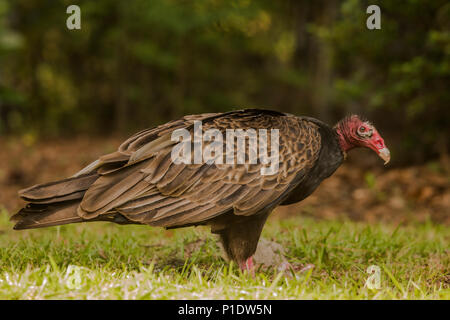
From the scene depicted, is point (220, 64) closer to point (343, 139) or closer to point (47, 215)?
point (343, 139)

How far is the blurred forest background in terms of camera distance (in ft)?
24.6

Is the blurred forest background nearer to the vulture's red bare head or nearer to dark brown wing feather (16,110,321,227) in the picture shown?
the vulture's red bare head

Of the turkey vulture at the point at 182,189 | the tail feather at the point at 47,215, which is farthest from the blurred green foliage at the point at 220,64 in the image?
the tail feather at the point at 47,215

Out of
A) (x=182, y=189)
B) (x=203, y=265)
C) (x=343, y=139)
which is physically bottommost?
(x=203, y=265)

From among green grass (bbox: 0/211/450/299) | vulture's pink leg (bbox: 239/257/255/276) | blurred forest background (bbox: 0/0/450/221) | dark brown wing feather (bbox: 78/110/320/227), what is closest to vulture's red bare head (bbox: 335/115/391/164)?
dark brown wing feather (bbox: 78/110/320/227)

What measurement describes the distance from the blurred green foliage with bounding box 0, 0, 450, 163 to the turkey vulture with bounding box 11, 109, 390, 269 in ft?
12.8

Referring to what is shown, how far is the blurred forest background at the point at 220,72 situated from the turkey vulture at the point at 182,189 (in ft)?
12.7

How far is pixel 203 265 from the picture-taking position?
4012mm

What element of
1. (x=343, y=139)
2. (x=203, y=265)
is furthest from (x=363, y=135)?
(x=203, y=265)

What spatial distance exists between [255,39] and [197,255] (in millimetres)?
10300

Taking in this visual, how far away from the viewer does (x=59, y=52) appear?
1455 cm

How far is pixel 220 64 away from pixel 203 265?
10904mm

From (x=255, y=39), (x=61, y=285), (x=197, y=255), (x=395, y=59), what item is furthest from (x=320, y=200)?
(x=255, y=39)
